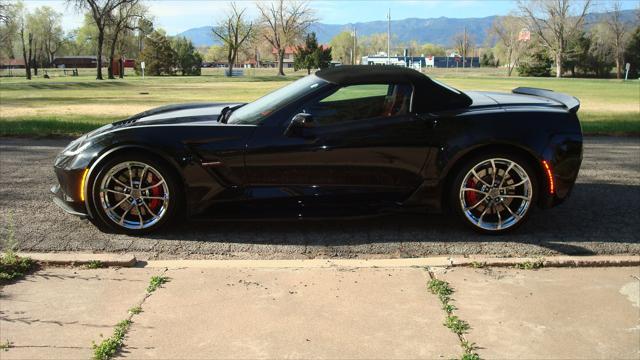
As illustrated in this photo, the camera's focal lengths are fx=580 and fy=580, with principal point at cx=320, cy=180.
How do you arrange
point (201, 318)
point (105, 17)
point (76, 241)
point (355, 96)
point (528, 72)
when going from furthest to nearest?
point (528, 72) < point (105, 17) < point (355, 96) < point (76, 241) < point (201, 318)

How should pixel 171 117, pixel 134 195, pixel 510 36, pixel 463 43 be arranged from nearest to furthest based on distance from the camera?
pixel 134 195 < pixel 171 117 < pixel 510 36 < pixel 463 43

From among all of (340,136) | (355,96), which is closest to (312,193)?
(340,136)

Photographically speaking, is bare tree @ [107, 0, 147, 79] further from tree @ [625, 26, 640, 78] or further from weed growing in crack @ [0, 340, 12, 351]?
tree @ [625, 26, 640, 78]

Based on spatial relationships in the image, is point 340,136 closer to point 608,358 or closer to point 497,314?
point 497,314

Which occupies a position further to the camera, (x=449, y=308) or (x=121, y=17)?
(x=121, y=17)

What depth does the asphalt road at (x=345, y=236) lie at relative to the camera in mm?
4328

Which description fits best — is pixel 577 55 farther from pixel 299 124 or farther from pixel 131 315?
pixel 131 315

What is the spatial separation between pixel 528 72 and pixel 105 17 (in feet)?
179

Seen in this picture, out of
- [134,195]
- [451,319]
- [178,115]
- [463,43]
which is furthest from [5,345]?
[463,43]

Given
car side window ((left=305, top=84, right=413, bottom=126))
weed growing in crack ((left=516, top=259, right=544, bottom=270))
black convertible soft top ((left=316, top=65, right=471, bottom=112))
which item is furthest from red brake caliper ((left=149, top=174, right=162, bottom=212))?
weed growing in crack ((left=516, top=259, right=544, bottom=270))

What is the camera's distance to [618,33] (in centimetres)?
8175

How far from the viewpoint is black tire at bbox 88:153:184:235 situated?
4508 millimetres

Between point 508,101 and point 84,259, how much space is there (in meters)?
3.60

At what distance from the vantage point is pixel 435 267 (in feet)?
12.9
